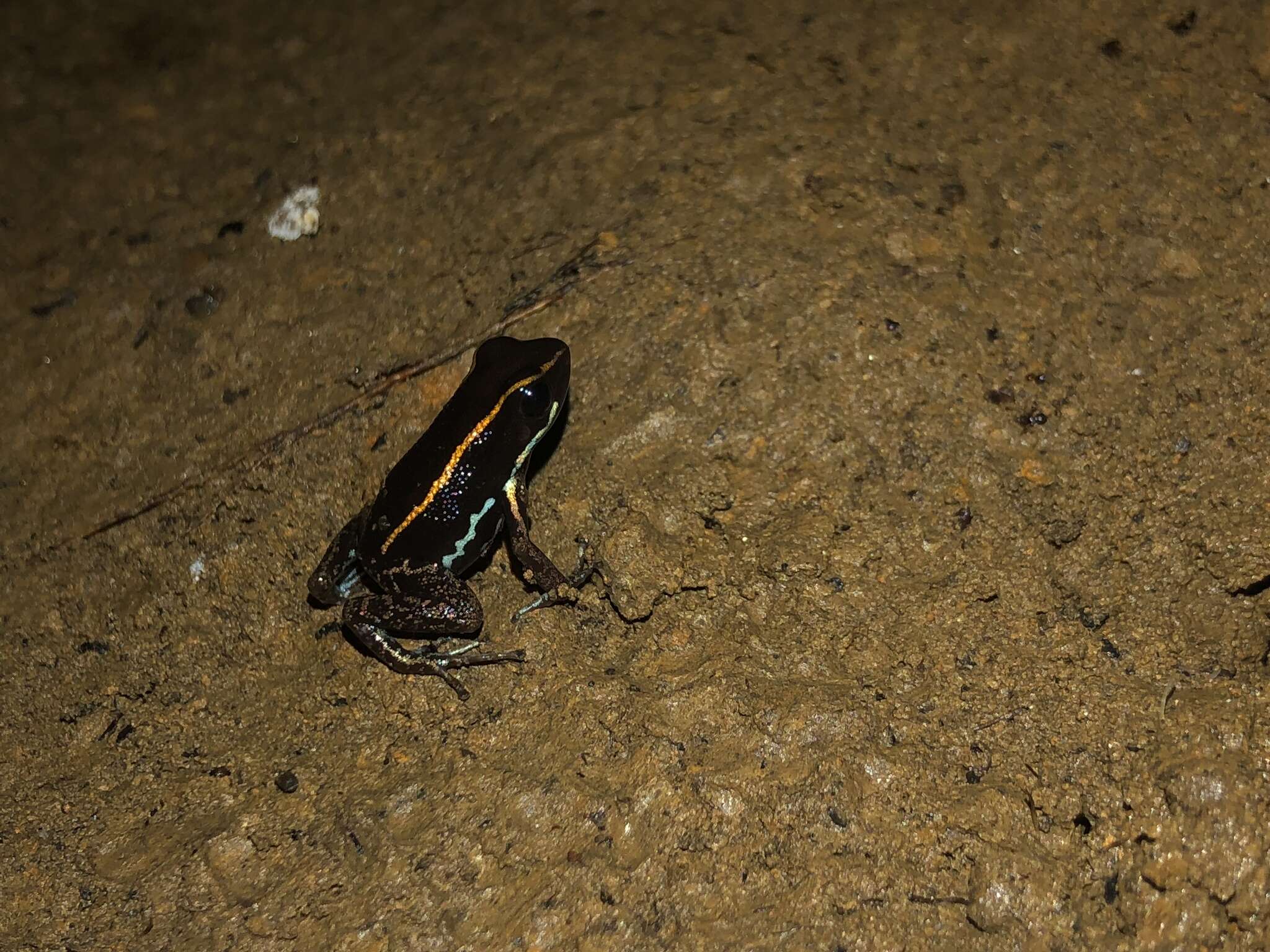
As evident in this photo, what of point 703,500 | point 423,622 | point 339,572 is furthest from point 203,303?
point 703,500

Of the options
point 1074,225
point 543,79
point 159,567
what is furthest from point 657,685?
point 543,79

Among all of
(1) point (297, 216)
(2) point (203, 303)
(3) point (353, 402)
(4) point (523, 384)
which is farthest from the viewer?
(1) point (297, 216)

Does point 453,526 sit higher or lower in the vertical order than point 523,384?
lower

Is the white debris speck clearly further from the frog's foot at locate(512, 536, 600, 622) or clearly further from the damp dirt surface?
the frog's foot at locate(512, 536, 600, 622)

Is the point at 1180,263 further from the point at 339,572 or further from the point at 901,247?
the point at 339,572

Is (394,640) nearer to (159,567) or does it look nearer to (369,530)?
(369,530)

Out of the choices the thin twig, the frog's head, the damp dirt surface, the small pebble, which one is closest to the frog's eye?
the frog's head
